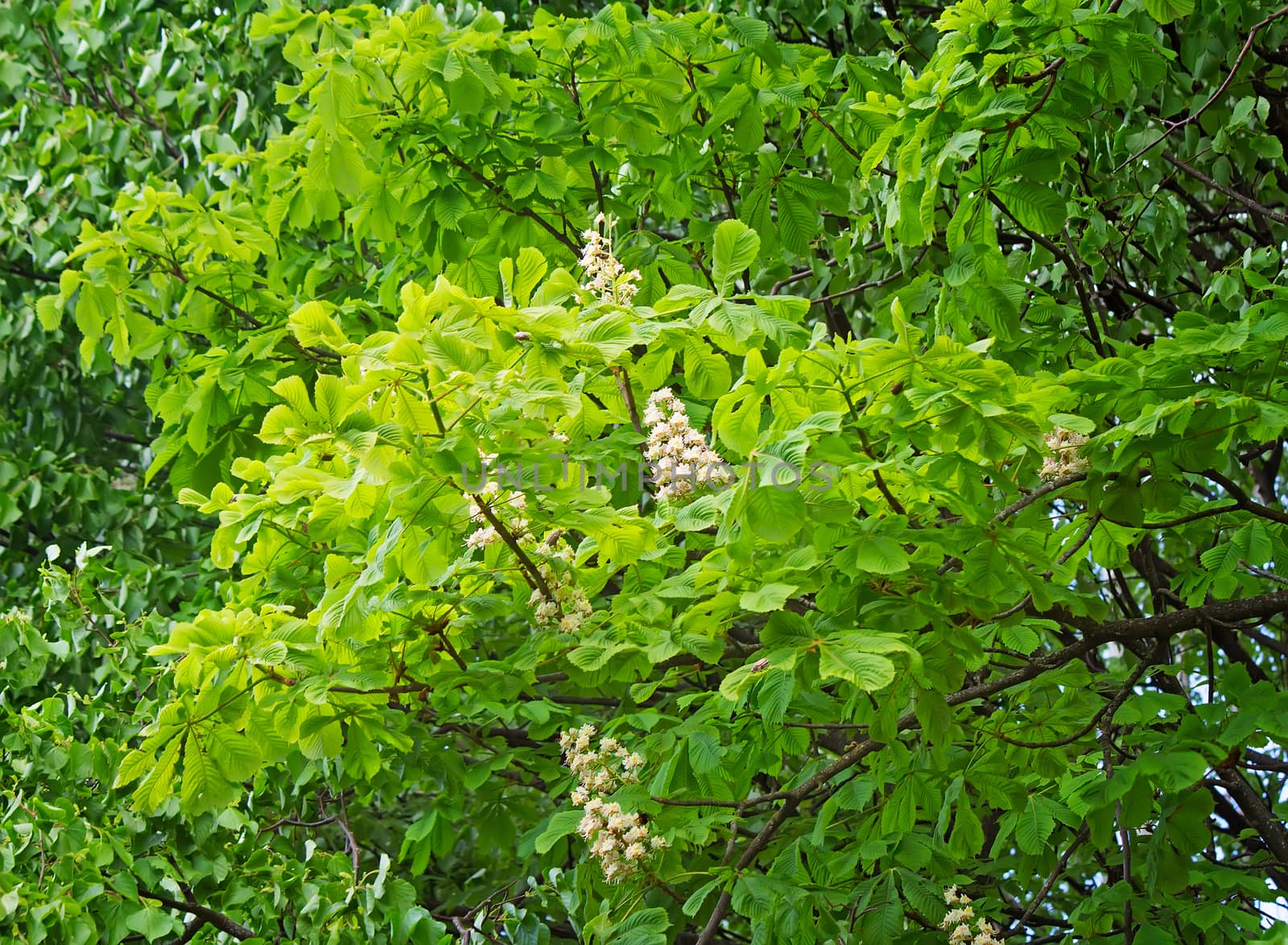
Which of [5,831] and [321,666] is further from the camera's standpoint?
[5,831]

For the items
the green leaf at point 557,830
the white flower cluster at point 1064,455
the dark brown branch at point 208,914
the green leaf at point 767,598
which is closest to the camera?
the green leaf at point 767,598

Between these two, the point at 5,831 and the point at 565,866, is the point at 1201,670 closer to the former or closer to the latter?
the point at 565,866

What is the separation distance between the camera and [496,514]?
298 centimetres

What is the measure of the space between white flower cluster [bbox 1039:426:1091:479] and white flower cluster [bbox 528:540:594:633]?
1.13 metres

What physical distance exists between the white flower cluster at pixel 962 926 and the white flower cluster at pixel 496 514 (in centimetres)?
159

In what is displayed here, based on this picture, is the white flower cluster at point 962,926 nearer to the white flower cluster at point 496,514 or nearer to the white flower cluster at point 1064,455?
the white flower cluster at point 1064,455

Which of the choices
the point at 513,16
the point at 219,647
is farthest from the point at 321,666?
the point at 513,16

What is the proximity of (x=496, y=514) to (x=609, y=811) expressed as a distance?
866 millimetres

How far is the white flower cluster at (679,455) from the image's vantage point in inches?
111

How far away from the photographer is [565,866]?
6492 millimetres

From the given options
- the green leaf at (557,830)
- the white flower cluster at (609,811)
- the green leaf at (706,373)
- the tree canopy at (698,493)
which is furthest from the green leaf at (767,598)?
the green leaf at (557,830)

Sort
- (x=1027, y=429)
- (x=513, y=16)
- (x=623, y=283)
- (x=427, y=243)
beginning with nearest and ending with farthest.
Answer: (x=1027, y=429) → (x=623, y=283) → (x=427, y=243) → (x=513, y=16)

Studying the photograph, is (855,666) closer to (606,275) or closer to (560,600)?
(560,600)

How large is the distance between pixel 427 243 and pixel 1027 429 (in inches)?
99.0
